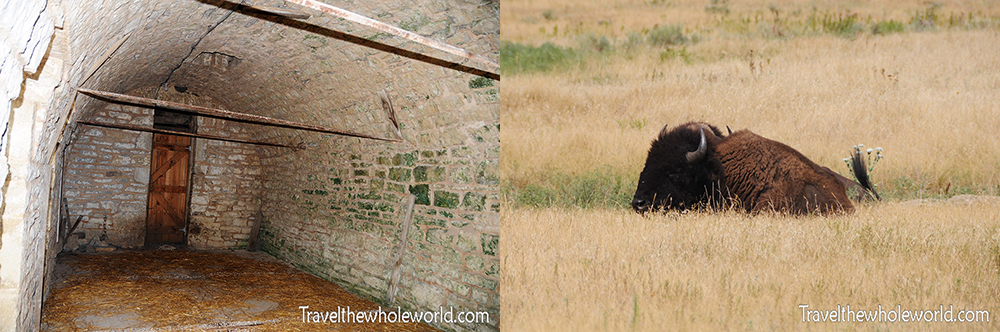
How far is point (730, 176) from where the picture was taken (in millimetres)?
4949

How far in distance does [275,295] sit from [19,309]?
2.99 meters

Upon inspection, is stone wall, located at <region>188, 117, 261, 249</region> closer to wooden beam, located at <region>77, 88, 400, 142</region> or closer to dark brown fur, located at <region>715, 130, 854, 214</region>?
wooden beam, located at <region>77, 88, 400, 142</region>

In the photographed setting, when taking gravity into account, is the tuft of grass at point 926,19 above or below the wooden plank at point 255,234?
above

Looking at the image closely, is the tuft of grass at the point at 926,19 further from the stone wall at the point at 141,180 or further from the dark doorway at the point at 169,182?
the dark doorway at the point at 169,182

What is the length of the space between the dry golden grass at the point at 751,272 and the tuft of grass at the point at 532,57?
185 centimetres

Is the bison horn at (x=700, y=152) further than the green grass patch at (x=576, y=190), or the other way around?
the bison horn at (x=700, y=152)

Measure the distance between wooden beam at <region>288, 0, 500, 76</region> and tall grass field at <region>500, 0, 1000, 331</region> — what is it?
38.1 inches

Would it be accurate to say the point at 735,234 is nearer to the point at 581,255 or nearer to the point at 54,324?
the point at 581,255

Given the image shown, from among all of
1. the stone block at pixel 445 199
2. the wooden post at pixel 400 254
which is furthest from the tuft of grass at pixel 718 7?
the wooden post at pixel 400 254

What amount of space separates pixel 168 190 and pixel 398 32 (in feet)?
24.9

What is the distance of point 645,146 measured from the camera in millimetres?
5230

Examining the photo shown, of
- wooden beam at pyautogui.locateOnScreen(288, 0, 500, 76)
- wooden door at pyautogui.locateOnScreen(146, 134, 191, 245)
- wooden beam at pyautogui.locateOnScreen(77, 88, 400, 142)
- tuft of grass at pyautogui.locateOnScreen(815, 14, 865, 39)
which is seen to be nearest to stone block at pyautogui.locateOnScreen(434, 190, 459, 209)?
wooden beam at pyautogui.locateOnScreen(77, 88, 400, 142)

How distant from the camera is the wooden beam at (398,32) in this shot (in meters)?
2.71

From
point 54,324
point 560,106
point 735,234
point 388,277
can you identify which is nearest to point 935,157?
point 735,234
